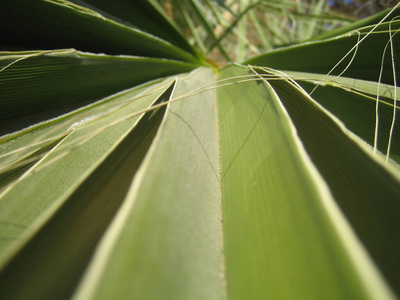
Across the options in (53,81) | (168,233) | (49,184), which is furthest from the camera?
(53,81)

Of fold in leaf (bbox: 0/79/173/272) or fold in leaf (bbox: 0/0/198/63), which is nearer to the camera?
fold in leaf (bbox: 0/79/173/272)

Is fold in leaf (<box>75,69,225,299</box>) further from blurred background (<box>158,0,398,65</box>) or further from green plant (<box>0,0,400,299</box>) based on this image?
blurred background (<box>158,0,398,65</box>)

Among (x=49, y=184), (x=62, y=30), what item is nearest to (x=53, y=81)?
(x=62, y=30)

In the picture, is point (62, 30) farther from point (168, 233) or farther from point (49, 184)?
point (168, 233)

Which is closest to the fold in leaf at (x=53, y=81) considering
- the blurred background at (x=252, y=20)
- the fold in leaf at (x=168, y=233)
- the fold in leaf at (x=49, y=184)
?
the fold in leaf at (x=49, y=184)

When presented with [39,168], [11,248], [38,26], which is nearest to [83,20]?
[38,26]

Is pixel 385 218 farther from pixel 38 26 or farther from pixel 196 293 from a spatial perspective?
pixel 38 26

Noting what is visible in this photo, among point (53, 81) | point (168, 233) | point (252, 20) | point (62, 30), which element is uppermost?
point (252, 20)

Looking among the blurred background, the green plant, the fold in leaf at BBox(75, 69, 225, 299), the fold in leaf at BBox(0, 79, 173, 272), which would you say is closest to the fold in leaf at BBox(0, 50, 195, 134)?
the green plant
